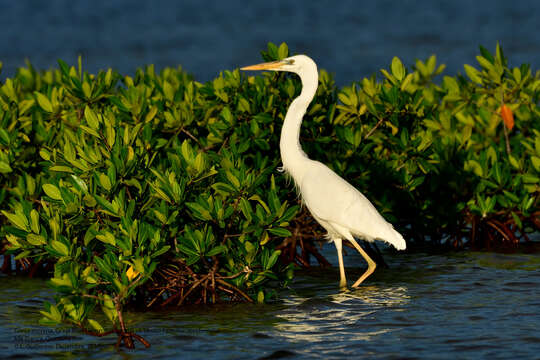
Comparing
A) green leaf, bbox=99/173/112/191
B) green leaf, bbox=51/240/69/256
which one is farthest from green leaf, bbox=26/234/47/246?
green leaf, bbox=99/173/112/191

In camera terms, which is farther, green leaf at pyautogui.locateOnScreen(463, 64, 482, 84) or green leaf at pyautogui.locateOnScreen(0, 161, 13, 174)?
green leaf at pyautogui.locateOnScreen(463, 64, 482, 84)

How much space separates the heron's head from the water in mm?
2362

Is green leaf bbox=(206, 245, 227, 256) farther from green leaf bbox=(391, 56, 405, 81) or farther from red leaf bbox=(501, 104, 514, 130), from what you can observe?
red leaf bbox=(501, 104, 514, 130)

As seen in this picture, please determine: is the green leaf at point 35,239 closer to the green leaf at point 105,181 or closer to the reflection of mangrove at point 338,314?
the green leaf at point 105,181

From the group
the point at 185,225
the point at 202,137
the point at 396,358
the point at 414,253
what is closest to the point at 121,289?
the point at 185,225

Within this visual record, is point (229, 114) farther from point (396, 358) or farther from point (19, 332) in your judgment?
point (396, 358)

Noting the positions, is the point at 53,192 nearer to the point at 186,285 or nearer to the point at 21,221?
the point at 21,221

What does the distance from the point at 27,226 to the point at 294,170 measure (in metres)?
2.92

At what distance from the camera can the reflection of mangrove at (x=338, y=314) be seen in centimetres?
661

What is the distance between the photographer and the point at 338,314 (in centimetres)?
743

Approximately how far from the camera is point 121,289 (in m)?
6.25

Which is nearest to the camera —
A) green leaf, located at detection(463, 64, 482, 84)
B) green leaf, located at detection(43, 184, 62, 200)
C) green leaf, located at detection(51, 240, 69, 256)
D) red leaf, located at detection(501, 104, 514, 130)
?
green leaf, located at detection(51, 240, 69, 256)

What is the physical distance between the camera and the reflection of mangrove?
6.61 metres

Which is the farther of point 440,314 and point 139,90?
point 139,90
